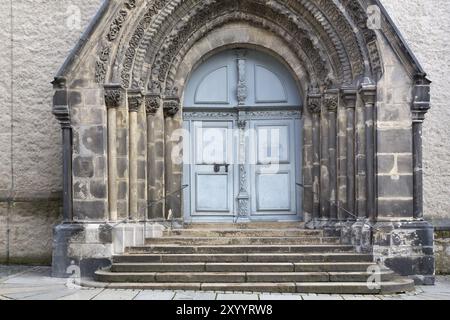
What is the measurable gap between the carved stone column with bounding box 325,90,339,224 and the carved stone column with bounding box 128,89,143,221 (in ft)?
10.3

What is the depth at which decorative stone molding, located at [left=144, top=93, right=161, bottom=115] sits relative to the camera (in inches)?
369

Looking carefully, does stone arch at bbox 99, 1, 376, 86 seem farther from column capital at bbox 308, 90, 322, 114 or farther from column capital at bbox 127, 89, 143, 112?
column capital at bbox 308, 90, 322, 114

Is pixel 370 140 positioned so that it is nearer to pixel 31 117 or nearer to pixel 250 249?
pixel 250 249

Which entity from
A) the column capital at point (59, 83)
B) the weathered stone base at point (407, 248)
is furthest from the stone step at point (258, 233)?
the column capital at point (59, 83)

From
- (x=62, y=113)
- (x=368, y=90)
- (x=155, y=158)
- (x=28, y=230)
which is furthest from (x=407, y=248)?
(x=28, y=230)

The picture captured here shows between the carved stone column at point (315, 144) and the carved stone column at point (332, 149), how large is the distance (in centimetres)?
27

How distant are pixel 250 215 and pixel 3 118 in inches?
195

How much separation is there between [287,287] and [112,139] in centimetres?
359

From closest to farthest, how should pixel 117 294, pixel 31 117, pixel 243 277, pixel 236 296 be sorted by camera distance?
pixel 236 296
pixel 117 294
pixel 243 277
pixel 31 117

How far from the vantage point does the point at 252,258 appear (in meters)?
8.21

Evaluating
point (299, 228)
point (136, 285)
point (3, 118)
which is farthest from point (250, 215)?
point (3, 118)

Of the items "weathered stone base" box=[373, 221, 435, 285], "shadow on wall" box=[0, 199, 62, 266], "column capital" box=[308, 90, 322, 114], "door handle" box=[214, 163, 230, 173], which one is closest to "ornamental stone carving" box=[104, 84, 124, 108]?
"door handle" box=[214, 163, 230, 173]

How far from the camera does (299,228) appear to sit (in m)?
9.52

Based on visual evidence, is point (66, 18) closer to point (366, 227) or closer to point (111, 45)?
point (111, 45)
